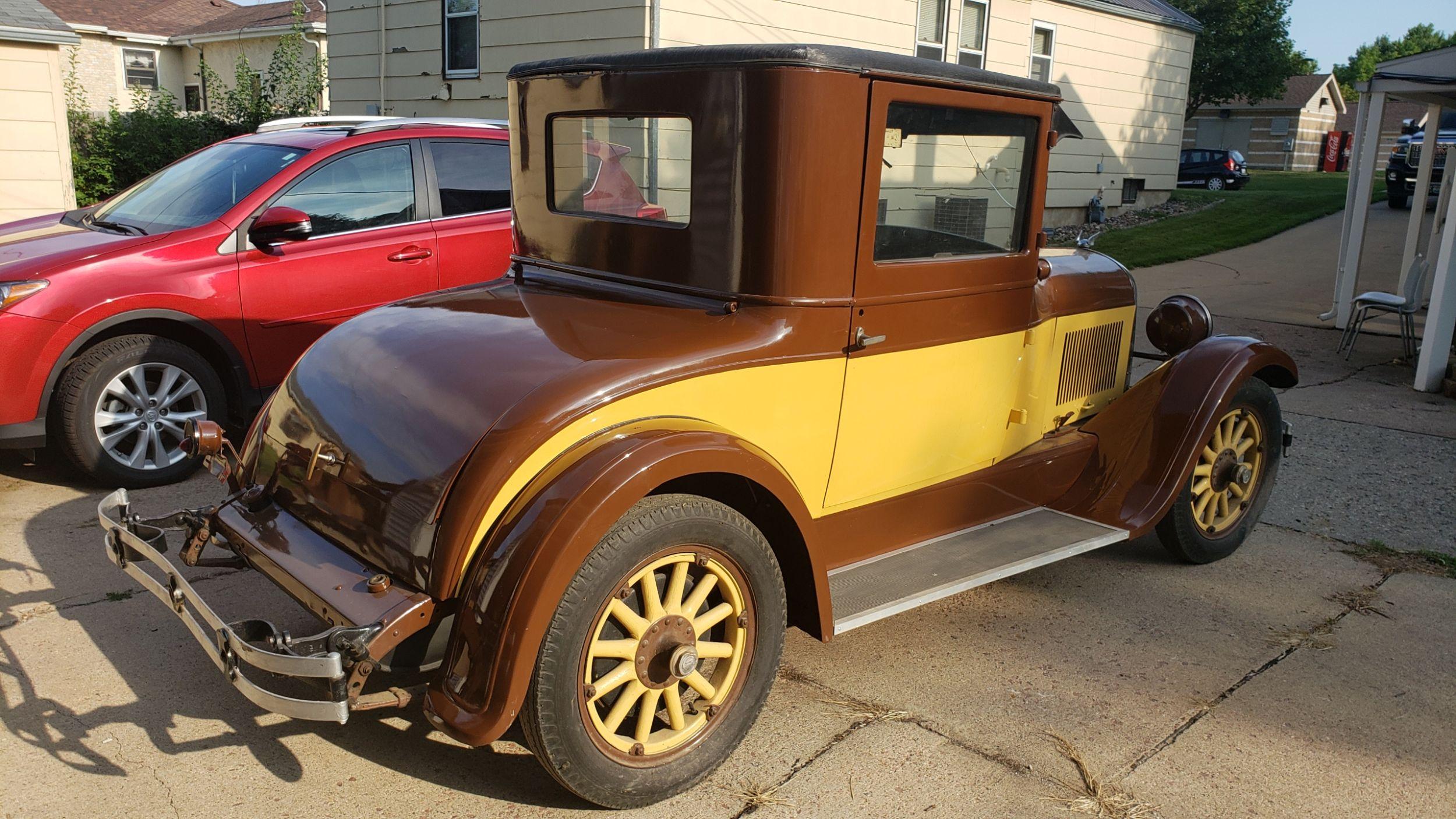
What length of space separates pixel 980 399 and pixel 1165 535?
50.5 inches

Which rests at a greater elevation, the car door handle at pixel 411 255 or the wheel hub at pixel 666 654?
the car door handle at pixel 411 255

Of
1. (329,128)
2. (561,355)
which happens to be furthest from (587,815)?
(329,128)

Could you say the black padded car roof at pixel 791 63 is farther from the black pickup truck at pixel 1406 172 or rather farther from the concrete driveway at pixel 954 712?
the black pickup truck at pixel 1406 172

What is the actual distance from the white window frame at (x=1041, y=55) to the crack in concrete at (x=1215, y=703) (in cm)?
1246

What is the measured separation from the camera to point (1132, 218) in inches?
744

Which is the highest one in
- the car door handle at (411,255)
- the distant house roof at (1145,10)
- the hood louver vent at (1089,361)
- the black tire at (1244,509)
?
the distant house roof at (1145,10)

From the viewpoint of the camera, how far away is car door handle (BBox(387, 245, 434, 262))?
5754 mm

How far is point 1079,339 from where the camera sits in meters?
4.48

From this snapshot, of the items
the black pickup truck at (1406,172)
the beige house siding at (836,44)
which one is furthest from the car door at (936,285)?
the black pickup truck at (1406,172)

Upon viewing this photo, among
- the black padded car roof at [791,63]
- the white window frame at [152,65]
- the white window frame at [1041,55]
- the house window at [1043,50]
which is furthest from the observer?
the white window frame at [152,65]

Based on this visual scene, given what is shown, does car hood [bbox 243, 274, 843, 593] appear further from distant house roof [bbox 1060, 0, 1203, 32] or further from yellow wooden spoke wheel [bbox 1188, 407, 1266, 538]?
distant house roof [bbox 1060, 0, 1203, 32]

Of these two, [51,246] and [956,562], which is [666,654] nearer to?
[956,562]

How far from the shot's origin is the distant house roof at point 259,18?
2466cm

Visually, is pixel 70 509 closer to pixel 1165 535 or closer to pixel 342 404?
pixel 342 404
